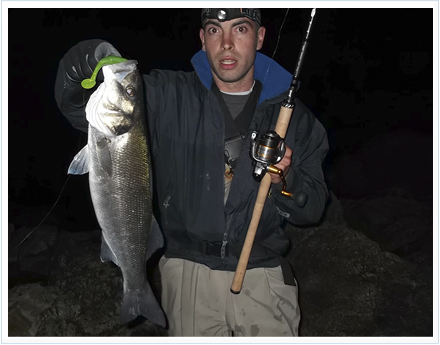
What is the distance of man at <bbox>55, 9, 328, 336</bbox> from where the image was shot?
9.26 feet

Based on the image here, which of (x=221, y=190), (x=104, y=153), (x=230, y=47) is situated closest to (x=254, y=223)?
(x=221, y=190)

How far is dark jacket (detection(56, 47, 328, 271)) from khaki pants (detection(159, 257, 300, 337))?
4.8 inches

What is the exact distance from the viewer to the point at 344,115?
1622cm

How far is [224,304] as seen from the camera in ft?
9.59

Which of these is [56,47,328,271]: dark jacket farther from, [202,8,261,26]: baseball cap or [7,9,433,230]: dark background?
[7,9,433,230]: dark background

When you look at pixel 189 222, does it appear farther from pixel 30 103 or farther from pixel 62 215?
pixel 30 103

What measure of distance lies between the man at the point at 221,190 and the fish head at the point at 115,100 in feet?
2.31

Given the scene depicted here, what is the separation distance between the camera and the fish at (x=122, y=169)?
6.64 feet

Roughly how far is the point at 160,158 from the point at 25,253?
538 centimetres

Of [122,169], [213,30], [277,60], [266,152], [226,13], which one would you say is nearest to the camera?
[122,169]

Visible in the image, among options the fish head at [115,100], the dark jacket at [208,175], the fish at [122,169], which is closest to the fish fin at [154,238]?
the fish at [122,169]

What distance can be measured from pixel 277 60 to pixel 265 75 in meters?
15.7

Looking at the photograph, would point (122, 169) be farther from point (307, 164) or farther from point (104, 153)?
point (307, 164)
